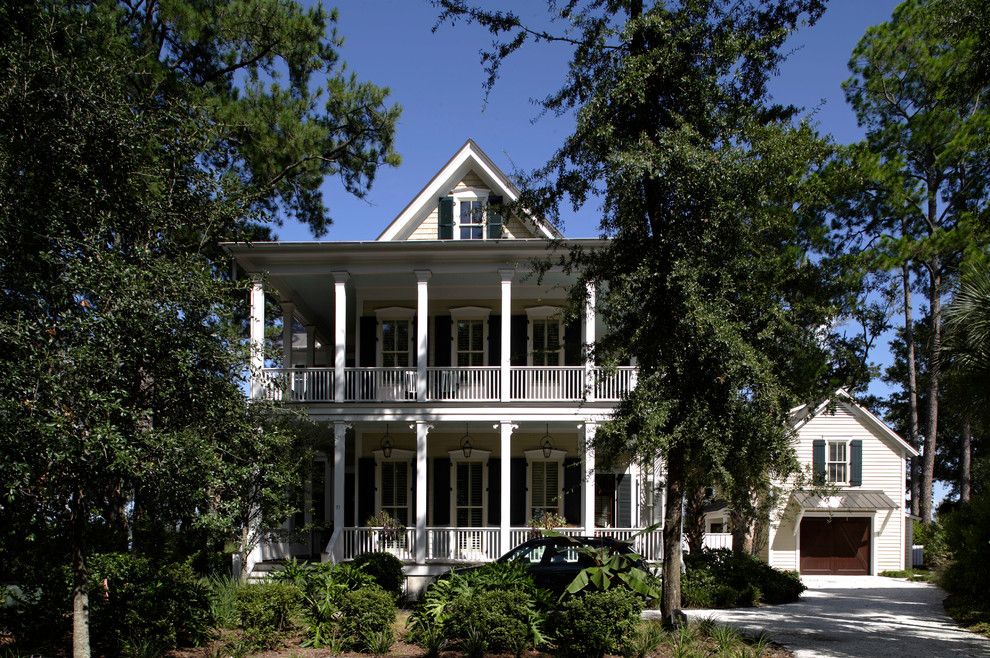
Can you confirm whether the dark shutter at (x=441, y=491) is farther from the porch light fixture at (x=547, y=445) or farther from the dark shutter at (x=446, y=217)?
the dark shutter at (x=446, y=217)

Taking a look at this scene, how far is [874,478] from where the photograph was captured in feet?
97.6

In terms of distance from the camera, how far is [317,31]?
71.8 feet

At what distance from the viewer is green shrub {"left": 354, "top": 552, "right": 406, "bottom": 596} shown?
16.6 m

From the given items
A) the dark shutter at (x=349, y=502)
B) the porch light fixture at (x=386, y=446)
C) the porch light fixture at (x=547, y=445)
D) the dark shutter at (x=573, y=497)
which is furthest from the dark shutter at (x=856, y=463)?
the dark shutter at (x=349, y=502)

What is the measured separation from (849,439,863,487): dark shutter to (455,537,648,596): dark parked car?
17842mm

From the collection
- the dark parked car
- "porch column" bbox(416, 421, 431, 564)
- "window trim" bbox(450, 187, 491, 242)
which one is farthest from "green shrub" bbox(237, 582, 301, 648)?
"window trim" bbox(450, 187, 491, 242)

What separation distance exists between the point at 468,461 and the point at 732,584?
23.9 ft

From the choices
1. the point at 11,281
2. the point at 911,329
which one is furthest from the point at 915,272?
the point at 11,281

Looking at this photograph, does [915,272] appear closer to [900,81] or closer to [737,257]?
[900,81]

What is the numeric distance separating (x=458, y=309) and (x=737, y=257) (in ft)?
36.2

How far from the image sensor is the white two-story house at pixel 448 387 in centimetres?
1866

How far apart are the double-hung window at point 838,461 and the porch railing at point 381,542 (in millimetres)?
17203

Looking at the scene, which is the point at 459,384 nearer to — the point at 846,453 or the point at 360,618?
the point at 360,618

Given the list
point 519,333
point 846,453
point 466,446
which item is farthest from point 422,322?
point 846,453
